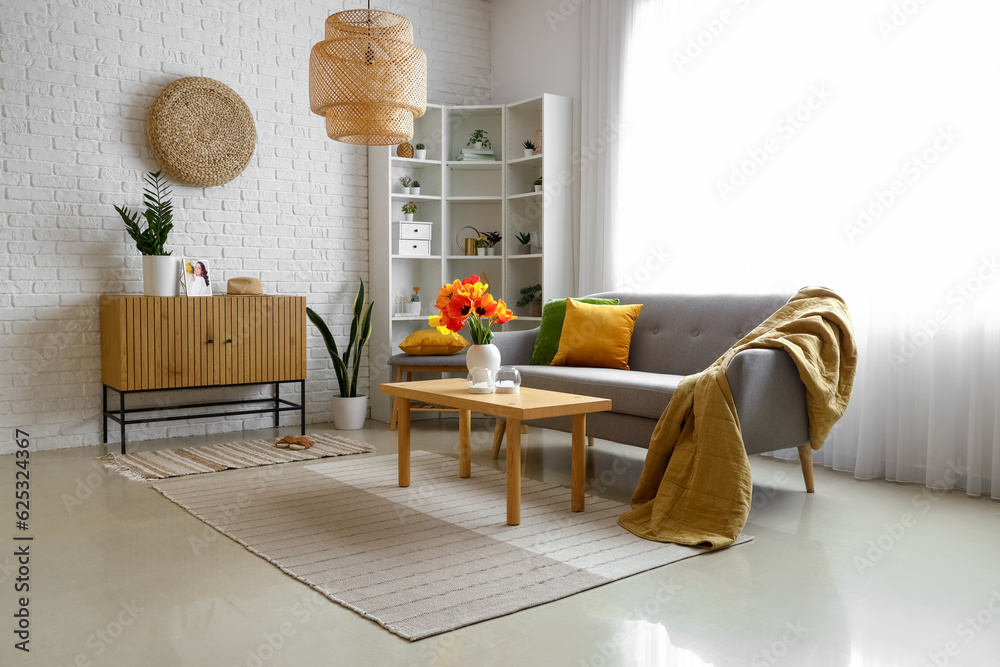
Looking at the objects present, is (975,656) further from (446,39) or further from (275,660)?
(446,39)

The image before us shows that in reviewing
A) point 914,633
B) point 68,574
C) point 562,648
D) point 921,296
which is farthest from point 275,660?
point 921,296

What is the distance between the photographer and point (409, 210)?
5.52m

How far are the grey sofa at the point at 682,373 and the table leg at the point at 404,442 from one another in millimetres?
608

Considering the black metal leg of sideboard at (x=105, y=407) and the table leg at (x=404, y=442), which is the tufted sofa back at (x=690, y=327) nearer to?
the table leg at (x=404, y=442)

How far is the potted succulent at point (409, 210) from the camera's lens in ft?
18.1

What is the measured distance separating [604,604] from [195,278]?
329 centimetres

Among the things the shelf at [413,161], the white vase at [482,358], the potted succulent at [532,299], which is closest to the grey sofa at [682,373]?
the white vase at [482,358]

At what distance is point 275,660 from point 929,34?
3.54 m

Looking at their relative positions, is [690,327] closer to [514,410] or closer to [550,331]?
[550,331]

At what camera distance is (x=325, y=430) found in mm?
5090

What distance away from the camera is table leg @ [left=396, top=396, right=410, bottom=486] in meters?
3.44

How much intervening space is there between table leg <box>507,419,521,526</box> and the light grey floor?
2.07 feet

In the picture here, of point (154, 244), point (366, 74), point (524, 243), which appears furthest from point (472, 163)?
point (366, 74)

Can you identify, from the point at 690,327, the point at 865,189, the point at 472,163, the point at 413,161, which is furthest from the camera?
the point at 472,163
